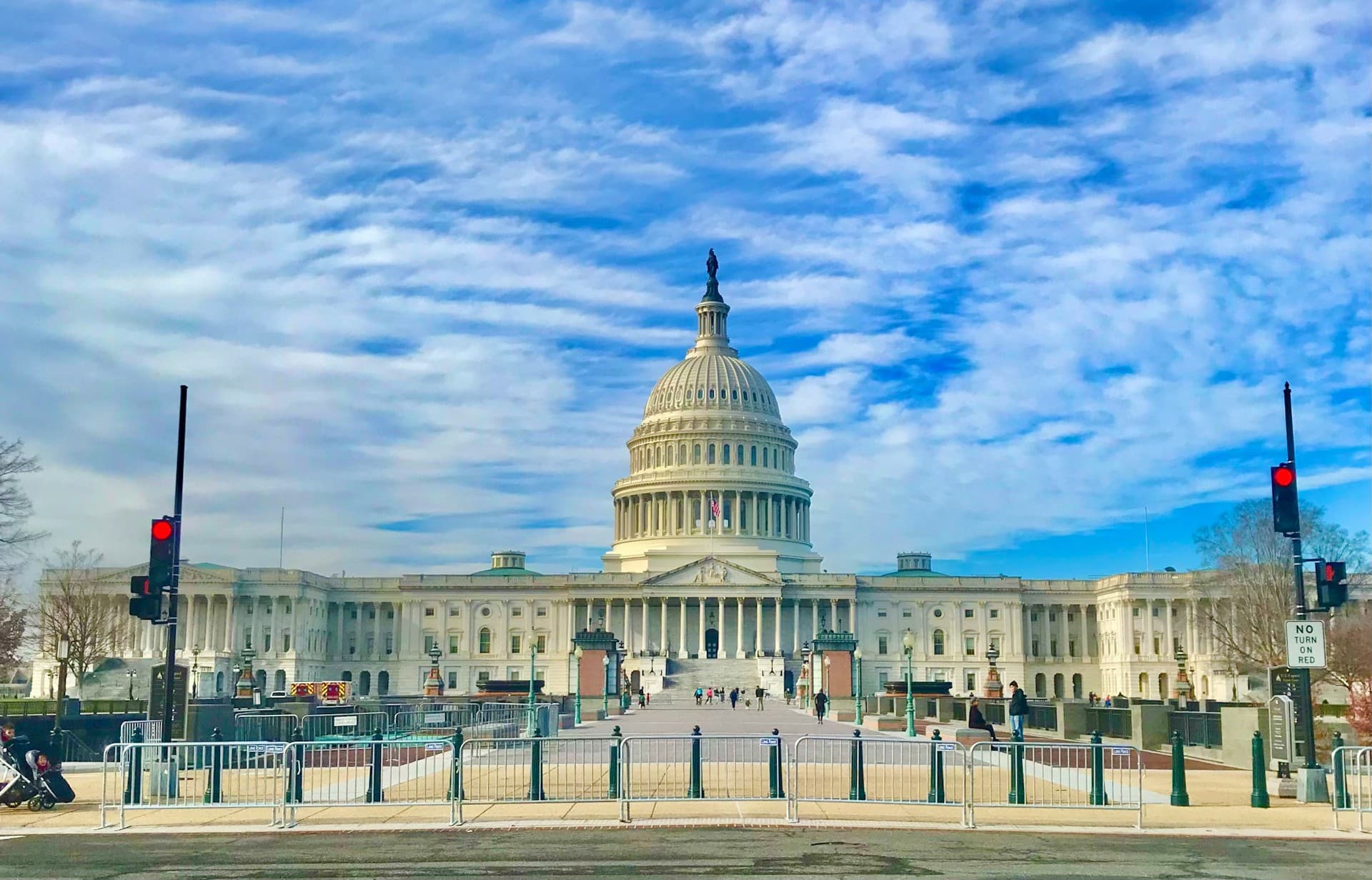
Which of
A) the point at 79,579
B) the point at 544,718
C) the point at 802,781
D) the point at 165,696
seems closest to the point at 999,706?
the point at 544,718

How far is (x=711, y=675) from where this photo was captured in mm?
128500

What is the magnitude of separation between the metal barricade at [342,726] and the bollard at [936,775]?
19.2 metres

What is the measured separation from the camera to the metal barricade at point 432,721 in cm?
4450

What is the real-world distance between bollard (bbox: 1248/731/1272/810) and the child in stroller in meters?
21.6

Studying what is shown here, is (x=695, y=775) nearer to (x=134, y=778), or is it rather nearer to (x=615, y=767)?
(x=615, y=767)

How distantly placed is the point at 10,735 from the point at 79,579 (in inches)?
3925

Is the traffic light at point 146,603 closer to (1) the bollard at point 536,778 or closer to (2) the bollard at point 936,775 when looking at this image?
(1) the bollard at point 536,778

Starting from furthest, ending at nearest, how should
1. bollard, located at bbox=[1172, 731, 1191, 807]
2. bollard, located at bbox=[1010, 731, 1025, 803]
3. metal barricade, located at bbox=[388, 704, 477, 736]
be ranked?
1. metal barricade, located at bbox=[388, 704, 477, 736]
2. bollard, located at bbox=[1172, 731, 1191, 807]
3. bollard, located at bbox=[1010, 731, 1025, 803]

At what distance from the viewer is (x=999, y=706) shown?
2458 inches

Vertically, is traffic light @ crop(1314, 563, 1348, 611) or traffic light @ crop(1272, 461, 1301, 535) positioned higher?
traffic light @ crop(1272, 461, 1301, 535)

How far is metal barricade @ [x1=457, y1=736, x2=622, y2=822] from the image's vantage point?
26.4m

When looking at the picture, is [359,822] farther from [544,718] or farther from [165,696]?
[544,718]

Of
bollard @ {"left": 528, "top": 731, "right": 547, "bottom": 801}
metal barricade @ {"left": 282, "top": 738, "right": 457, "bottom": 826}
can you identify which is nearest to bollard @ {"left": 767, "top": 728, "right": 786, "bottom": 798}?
bollard @ {"left": 528, "top": 731, "right": 547, "bottom": 801}

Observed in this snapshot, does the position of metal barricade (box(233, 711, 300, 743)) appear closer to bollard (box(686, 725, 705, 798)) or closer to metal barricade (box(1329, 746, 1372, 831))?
bollard (box(686, 725, 705, 798))
